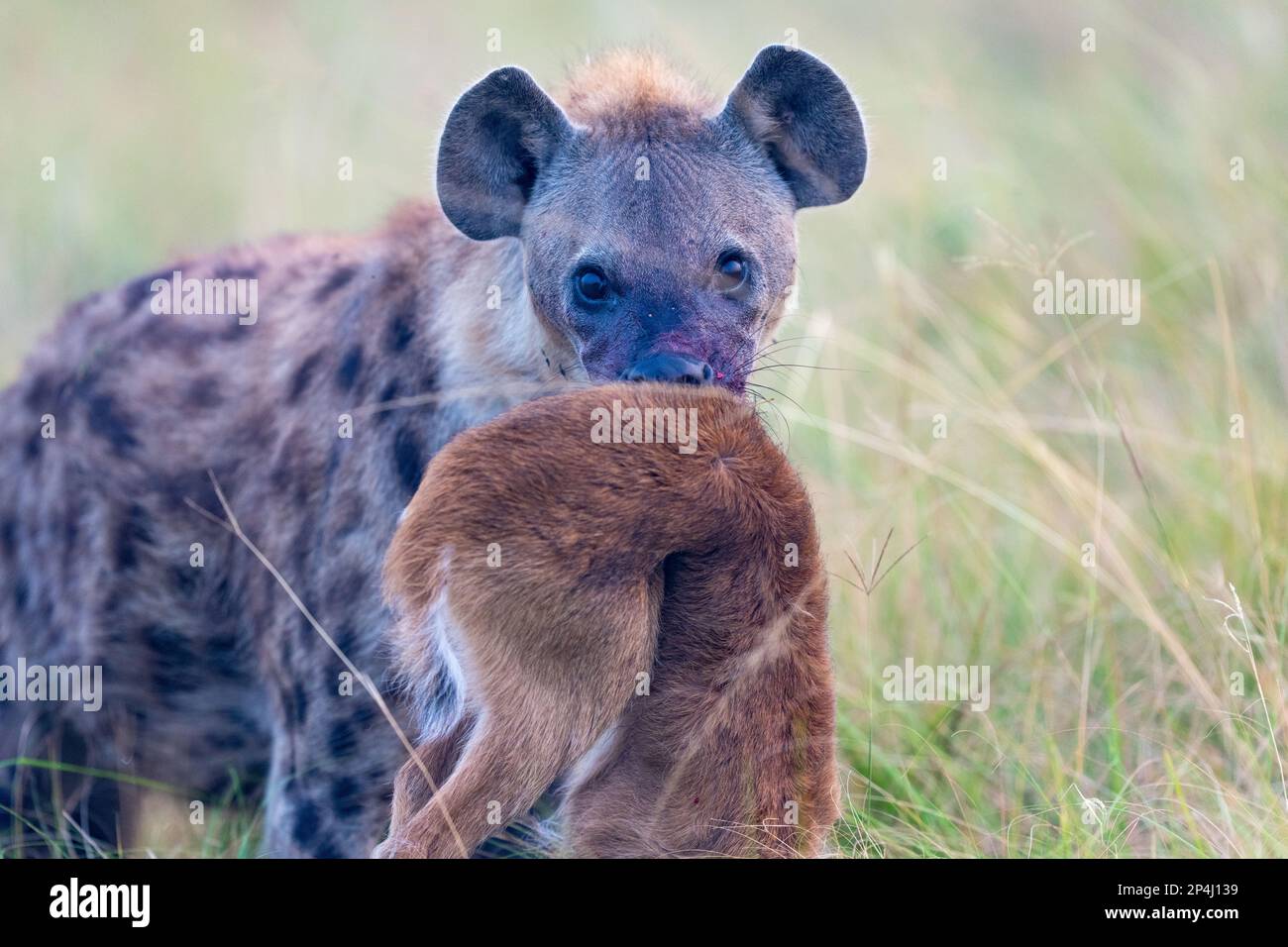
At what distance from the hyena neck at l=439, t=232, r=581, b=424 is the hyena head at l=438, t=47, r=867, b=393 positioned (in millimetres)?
46

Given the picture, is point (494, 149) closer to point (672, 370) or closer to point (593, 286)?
A: point (593, 286)

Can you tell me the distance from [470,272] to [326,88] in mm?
→ 4835

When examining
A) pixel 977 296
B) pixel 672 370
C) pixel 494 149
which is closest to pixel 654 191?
pixel 494 149

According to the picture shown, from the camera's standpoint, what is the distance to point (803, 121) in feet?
13.3

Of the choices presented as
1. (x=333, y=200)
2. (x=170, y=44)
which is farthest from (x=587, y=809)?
(x=170, y=44)

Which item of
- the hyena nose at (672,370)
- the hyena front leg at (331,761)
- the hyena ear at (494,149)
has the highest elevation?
the hyena ear at (494,149)

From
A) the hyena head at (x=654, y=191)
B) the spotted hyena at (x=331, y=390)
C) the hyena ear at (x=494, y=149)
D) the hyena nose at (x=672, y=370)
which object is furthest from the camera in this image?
the hyena ear at (x=494, y=149)

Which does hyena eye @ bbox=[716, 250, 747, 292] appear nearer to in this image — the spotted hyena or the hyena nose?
the spotted hyena

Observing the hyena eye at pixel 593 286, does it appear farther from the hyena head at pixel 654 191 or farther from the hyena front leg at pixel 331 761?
the hyena front leg at pixel 331 761

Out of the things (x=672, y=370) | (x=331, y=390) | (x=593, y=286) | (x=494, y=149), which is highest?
(x=494, y=149)

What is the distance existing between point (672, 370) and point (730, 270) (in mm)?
517

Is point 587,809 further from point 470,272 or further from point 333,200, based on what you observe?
point 333,200

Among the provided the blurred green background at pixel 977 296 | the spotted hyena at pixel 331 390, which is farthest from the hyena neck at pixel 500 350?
the blurred green background at pixel 977 296

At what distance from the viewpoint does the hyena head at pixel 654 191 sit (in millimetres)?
3648
